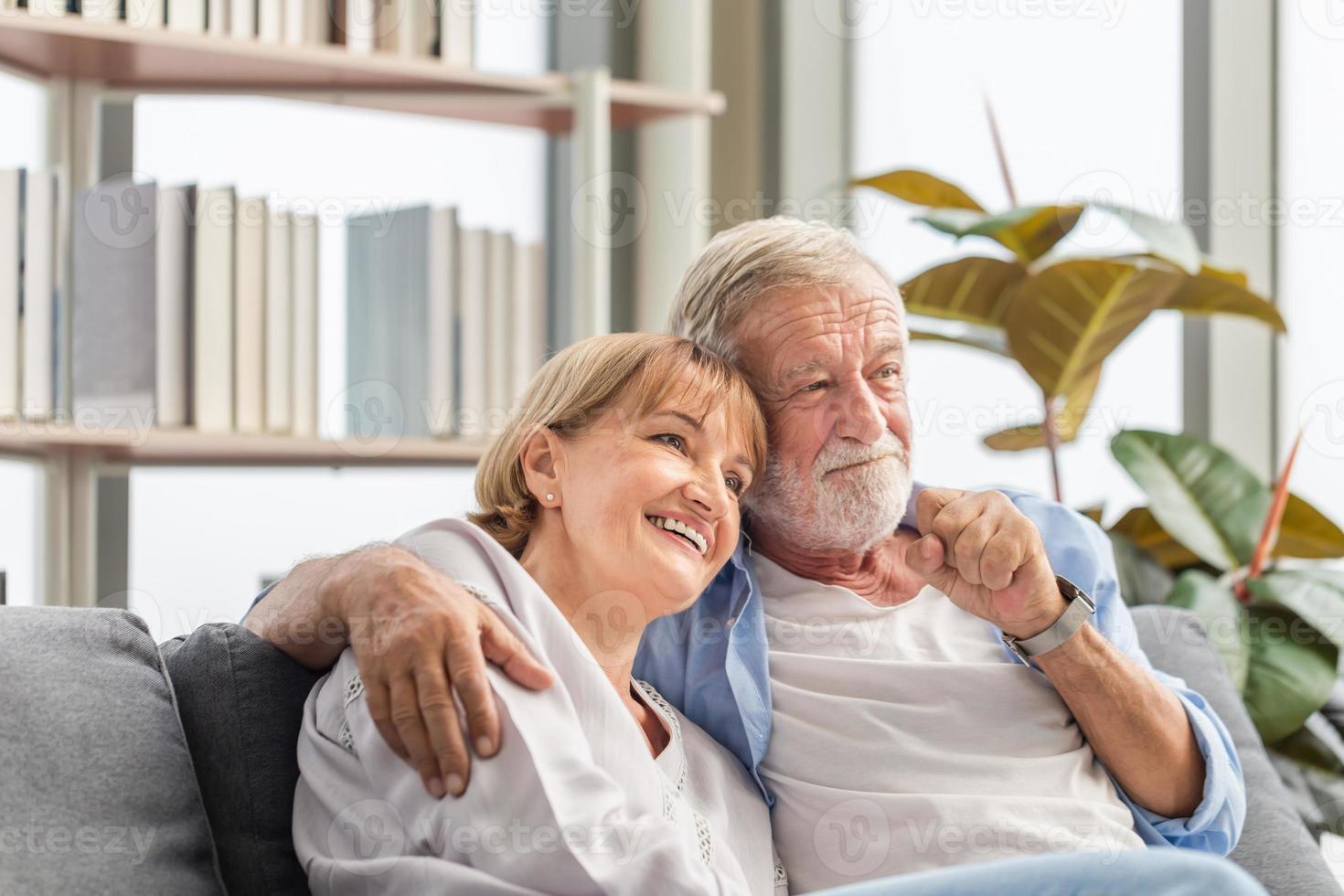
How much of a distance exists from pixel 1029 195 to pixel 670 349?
176cm

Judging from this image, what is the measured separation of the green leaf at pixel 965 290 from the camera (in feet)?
7.14

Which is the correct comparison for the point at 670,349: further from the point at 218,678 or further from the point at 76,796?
the point at 76,796

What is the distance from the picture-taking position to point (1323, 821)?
1905mm

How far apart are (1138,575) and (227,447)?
157cm

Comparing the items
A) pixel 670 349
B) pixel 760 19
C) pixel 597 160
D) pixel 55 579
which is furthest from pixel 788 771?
pixel 760 19

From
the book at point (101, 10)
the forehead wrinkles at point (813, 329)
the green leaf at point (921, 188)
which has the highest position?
the book at point (101, 10)

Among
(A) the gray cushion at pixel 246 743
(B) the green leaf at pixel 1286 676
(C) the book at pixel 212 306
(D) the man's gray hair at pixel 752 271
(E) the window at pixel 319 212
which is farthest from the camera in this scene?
(E) the window at pixel 319 212

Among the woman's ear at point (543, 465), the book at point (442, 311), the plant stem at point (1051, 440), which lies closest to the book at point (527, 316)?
the book at point (442, 311)

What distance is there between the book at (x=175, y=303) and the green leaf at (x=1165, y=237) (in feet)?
4.96

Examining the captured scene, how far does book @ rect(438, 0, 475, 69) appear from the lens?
231 cm

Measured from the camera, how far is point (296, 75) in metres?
2.27

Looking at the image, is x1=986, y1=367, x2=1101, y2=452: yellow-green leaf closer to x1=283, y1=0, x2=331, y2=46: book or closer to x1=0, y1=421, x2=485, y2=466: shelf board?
x1=0, y1=421, x2=485, y2=466: shelf board

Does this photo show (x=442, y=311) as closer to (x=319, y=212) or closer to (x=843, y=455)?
(x=319, y=212)

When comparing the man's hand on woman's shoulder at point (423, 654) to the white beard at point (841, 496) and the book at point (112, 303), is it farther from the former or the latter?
the book at point (112, 303)
